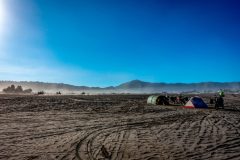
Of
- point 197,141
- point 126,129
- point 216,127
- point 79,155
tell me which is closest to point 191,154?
point 197,141

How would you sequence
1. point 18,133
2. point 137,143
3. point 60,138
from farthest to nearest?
point 18,133 < point 60,138 < point 137,143

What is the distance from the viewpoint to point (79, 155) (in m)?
8.66

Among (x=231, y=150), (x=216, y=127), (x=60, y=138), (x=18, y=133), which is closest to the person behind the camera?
(x=231, y=150)

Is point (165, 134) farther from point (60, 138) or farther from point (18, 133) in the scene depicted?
point (18, 133)

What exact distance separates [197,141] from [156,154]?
250cm

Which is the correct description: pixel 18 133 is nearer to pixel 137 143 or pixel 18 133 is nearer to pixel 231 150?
pixel 137 143

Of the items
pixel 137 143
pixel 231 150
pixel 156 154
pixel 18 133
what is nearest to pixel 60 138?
pixel 18 133

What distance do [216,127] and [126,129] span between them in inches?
173

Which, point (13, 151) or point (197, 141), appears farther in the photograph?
point (197, 141)

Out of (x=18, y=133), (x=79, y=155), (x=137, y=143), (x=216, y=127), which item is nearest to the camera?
(x=79, y=155)

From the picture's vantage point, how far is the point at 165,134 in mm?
12141

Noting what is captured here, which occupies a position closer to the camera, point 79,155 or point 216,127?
point 79,155

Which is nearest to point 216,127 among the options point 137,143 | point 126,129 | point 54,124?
point 126,129

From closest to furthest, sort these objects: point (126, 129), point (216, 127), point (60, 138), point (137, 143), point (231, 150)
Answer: point (231, 150), point (137, 143), point (60, 138), point (126, 129), point (216, 127)
